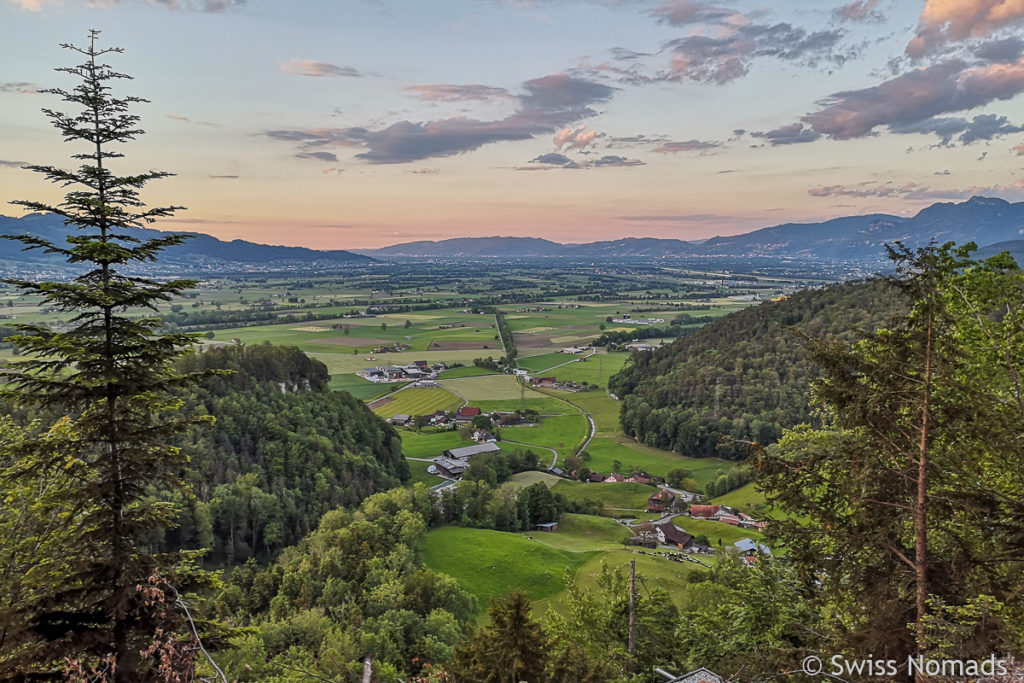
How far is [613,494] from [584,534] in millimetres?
10142

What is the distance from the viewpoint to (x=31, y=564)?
909 cm

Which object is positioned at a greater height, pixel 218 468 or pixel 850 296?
pixel 850 296

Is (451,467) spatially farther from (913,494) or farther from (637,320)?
(637,320)

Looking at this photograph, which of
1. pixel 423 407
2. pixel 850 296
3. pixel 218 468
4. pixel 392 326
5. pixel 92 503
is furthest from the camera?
pixel 392 326

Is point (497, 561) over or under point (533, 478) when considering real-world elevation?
over

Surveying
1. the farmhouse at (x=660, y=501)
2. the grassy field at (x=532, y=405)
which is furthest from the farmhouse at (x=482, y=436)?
the farmhouse at (x=660, y=501)

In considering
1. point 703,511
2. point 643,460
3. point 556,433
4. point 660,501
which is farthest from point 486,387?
point 703,511

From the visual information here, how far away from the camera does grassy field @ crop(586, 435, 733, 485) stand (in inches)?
2776

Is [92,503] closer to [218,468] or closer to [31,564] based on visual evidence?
[31,564]

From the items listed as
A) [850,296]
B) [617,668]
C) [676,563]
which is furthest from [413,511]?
[850,296]

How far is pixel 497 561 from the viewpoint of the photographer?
43094mm

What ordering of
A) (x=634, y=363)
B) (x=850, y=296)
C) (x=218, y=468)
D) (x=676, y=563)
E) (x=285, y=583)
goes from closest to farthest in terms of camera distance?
(x=285, y=583) → (x=676, y=563) → (x=218, y=468) → (x=850, y=296) → (x=634, y=363)

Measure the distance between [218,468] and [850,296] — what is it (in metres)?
104

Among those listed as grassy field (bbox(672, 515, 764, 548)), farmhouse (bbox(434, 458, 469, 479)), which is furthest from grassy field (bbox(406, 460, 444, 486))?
grassy field (bbox(672, 515, 764, 548))
